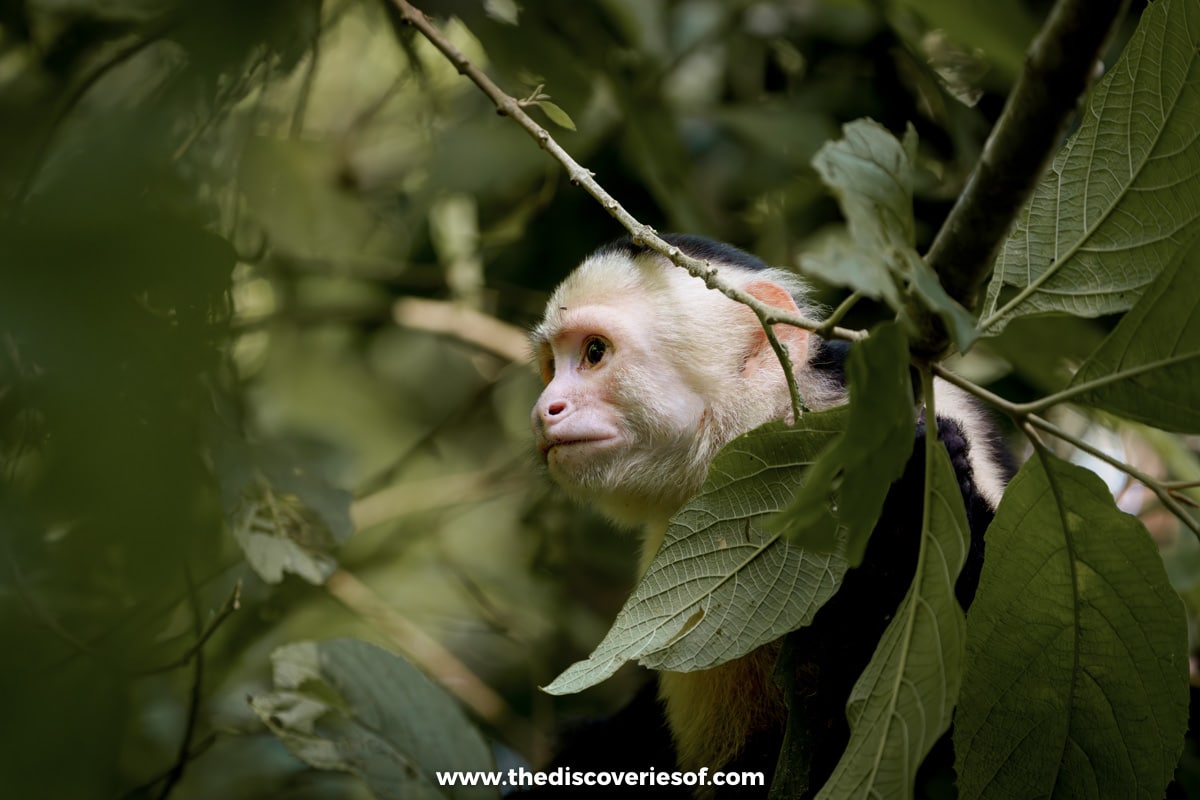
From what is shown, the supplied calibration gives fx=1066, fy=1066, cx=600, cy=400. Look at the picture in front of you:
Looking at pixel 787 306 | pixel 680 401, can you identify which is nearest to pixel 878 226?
pixel 787 306

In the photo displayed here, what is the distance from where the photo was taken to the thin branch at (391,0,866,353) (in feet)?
4.62

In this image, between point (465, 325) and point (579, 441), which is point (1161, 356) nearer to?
point (579, 441)

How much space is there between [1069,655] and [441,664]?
10.1ft

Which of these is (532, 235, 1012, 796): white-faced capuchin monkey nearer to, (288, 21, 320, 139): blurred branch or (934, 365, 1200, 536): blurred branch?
(288, 21, 320, 139): blurred branch

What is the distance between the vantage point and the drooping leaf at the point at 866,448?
114 centimetres

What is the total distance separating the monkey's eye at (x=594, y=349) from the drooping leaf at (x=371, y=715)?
0.89 metres

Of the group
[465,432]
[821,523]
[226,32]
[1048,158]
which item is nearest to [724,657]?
[821,523]

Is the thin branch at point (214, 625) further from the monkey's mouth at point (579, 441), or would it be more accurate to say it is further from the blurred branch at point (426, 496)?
the blurred branch at point (426, 496)

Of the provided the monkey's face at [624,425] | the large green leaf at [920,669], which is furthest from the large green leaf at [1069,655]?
the monkey's face at [624,425]

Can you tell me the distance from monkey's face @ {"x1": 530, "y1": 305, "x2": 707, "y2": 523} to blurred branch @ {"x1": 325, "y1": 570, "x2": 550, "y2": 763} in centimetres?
163

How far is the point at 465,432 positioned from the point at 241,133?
3821 millimetres

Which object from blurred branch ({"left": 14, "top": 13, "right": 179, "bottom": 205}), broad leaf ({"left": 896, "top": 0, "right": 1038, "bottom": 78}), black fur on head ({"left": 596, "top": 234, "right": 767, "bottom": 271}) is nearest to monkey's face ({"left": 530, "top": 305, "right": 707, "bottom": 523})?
black fur on head ({"left": 596, "top": 234, "right": 767, "bottom": 271})

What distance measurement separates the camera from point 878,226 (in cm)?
122

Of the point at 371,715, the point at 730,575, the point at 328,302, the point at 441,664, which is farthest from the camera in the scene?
the point at 328,302
